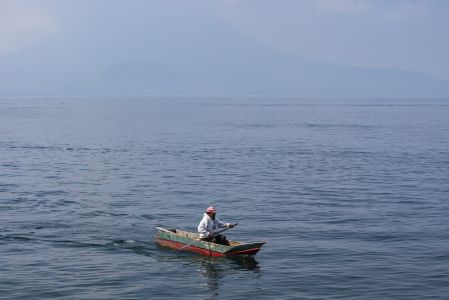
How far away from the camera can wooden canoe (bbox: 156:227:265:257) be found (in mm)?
31812

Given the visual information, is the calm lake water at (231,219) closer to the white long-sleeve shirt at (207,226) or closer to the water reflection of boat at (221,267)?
the water reflection of boat at (221,267)

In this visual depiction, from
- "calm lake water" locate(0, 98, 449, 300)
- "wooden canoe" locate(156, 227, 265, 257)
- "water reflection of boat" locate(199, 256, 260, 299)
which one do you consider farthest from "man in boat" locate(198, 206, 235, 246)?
"calm lake water" locate(0, 98, 449, 300)

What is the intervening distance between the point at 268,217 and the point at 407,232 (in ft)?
26.6

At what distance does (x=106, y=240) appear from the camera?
36188 millimetres

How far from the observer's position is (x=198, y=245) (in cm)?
3331

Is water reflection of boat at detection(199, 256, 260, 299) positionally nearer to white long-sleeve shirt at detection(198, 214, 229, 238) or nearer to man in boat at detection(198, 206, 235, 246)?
man in boat at detection(198, 206, 235, 246)

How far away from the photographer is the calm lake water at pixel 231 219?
28984 mm

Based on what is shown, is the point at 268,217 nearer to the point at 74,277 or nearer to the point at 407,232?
the point at 407,232

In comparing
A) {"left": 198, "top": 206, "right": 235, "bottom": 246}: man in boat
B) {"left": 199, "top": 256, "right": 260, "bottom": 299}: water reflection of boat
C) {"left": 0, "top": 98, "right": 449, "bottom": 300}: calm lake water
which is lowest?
{"left": 199, "top": 256, "right": 260, "bottom": 299}: water reflection of boat

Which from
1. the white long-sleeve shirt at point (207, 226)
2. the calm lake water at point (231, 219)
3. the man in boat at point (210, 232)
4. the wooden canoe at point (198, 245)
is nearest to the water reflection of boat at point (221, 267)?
the calm lake water at point (231, 219)

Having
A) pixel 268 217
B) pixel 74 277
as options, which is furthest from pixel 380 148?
pixel 74 277

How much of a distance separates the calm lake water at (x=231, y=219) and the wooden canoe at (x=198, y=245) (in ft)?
1.45

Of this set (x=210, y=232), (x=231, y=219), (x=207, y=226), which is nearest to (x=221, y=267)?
(x=210, y=232)

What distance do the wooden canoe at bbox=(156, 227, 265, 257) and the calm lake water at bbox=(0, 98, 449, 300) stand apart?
44 centimetres
